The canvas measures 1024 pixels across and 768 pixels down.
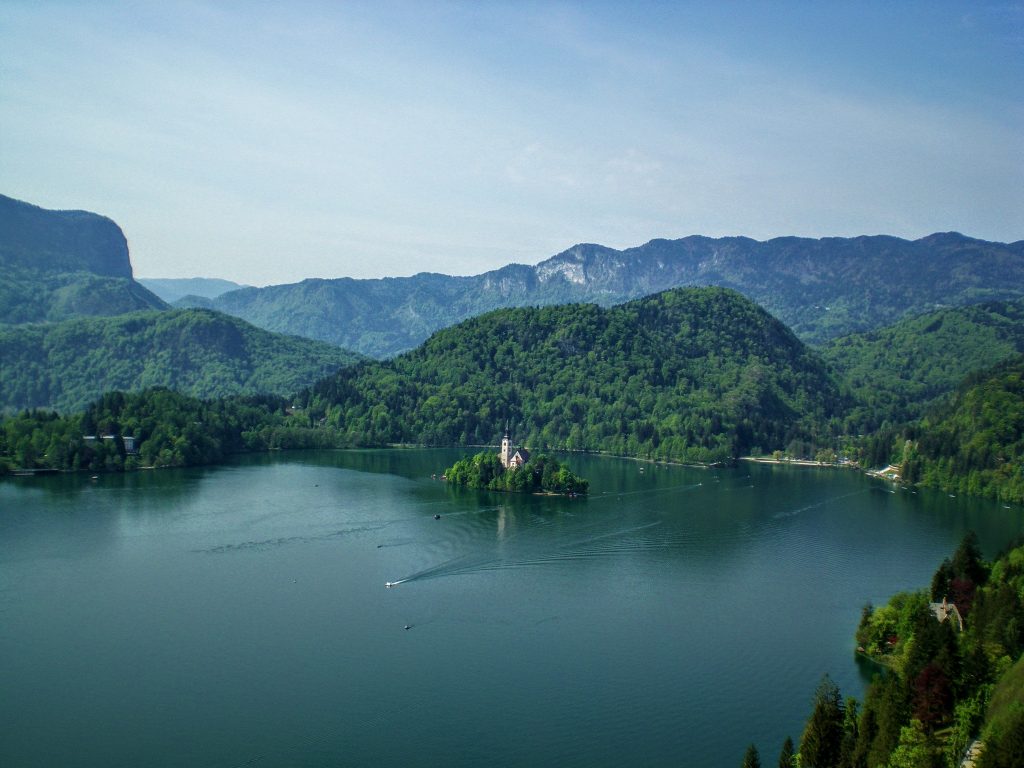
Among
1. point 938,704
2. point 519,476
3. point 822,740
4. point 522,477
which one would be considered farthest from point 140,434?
point 938,704

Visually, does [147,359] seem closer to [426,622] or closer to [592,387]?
[592,387]

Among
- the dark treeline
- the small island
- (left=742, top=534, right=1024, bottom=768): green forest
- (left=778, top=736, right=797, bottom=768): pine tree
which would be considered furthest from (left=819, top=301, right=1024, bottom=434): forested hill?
(left=778, top=736, right=797, bottom=768): pine tree

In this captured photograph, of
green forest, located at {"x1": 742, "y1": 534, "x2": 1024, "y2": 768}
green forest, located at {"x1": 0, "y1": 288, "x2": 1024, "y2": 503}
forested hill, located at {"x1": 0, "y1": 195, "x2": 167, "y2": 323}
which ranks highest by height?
forested hill, located at {"x1": 0, "y1": 195, "x2": 167, "y2": 323}

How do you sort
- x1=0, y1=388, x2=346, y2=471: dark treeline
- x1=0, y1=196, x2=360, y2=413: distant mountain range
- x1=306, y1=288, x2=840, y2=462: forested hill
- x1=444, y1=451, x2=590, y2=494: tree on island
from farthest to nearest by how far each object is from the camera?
x1=0, y1=196, x2=360, y2=413: distant mountain range
x1=306, y1=288, x2=840, y2=462: forested hill
x1=0, y1=388, x2=346, y2=471: dark treeline
x1=444, y1=451, x2=590, y2=494: tree on island

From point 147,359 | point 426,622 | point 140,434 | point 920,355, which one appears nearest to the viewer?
point 426,622

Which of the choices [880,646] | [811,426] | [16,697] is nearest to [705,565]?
[880,646]

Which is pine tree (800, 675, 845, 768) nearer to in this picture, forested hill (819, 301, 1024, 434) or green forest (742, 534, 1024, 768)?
green forest (742, 534, 1024, 768)

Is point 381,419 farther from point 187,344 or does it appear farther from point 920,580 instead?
point 920,580
